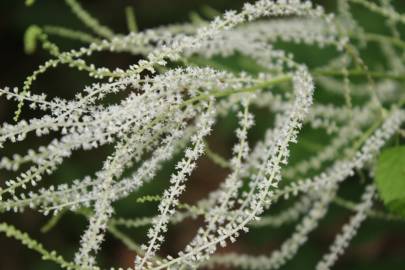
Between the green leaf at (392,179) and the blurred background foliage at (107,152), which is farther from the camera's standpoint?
the blurred background foliage at (107,152)

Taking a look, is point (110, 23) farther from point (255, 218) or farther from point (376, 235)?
point (255, 218)

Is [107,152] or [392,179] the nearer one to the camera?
[392,179]

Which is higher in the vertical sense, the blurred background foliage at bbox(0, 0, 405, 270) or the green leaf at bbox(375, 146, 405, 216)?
the blurred background foliage at bbox(0, 0, 405, 270)

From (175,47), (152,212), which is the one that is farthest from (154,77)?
(152,212)

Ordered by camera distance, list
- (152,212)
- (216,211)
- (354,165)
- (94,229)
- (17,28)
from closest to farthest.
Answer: (94,229)
(216,211)
(354,165)
(152,212)
(17,28)

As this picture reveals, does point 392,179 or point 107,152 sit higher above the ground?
point 107,152
